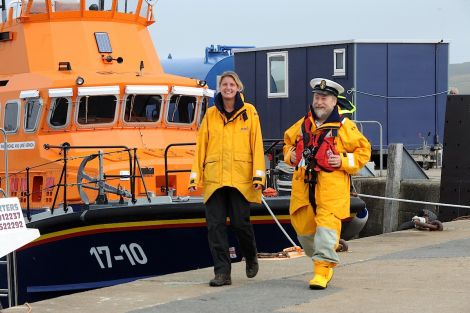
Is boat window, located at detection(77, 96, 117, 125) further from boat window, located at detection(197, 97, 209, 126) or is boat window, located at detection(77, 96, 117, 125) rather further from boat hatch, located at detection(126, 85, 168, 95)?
boat window, located at detection(197, 97, 209, 126)

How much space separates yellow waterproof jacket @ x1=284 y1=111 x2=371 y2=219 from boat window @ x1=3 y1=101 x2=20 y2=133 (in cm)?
571

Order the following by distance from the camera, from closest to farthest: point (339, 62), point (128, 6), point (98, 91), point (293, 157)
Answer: point (293, 157) → point (98, 91) → point (128, 6) → point (339, 62)

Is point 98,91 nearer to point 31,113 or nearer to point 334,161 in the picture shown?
point 31,113

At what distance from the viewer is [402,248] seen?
10109mm

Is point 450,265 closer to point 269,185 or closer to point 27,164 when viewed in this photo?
point 269,185

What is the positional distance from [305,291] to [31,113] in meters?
6.02

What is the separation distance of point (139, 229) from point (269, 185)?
1.98 metres

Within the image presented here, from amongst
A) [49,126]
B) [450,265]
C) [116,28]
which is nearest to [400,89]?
[116,28]

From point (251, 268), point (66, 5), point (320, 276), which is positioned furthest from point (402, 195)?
point (320, 276)

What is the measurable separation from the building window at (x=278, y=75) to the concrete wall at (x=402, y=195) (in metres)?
5.59

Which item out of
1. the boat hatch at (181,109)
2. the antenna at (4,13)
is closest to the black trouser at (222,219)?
the boat hatch at (181,109)

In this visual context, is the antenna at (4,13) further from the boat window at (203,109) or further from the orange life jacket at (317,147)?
the orange life jacket at (317,147)

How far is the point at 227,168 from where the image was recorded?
7828 millimetres

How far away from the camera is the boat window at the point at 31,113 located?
40.4 feet
